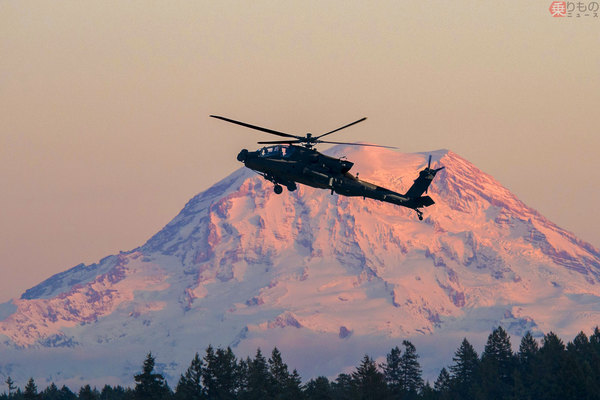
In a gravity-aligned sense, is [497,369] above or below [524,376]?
above

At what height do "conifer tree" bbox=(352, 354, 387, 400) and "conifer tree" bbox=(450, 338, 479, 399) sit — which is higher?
"conifer tree" bbox=(450, 338, 479, 399)

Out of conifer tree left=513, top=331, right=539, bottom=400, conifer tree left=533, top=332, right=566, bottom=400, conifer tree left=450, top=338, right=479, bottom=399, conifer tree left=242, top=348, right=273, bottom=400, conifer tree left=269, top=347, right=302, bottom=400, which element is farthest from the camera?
conifer tree left=450, top=338, right=479, bottom=399

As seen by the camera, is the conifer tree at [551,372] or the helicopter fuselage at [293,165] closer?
the helicopter fuselage at [293,165]

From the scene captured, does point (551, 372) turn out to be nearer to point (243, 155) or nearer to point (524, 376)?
point (524, 376)

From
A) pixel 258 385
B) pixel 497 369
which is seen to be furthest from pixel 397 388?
pixel 258 385

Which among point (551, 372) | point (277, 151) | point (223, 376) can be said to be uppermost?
point (277, 151)

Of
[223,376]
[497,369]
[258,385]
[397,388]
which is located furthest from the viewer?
[497,369]

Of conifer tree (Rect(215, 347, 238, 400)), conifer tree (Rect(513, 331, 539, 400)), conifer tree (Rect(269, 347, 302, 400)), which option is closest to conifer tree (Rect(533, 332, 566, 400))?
conifer tree (Rect(513, 331, 539, 400))

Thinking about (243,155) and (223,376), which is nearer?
(243,155)

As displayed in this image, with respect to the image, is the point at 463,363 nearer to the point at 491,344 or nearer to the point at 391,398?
the point at 491,344

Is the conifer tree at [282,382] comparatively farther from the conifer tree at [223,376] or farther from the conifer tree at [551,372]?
the conifer tree at [551,372]

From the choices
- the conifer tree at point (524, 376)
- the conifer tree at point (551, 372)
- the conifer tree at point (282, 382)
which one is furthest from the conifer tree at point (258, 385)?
the conifer tree at point (551, 372)

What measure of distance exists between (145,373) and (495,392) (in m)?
54.5

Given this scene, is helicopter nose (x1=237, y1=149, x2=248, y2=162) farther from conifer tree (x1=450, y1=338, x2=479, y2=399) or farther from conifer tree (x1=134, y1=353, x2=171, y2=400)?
conifer tree (x1=450, y1=338, x2=479, y2=399)
